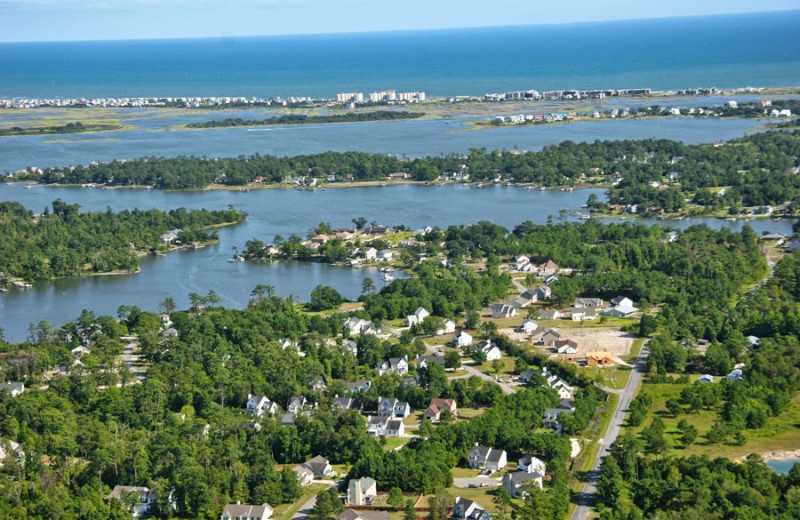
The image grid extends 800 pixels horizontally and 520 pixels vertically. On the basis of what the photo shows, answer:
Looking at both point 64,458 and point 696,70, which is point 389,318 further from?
point 696,70

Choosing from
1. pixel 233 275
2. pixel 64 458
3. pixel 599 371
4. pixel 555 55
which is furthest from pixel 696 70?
pixel 64 458

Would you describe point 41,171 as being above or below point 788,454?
above

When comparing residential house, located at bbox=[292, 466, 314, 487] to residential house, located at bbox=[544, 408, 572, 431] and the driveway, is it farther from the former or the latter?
residential house, located at bbox=[544, 408, 572, 431]

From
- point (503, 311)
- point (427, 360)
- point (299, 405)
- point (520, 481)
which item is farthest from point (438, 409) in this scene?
point (503, 311)

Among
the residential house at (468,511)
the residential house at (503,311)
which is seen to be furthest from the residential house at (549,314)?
the residential house at (468,511)

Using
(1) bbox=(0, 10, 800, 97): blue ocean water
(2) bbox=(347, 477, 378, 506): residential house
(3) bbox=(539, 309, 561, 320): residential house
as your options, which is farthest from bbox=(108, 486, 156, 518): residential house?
(1) bbox=(0, 10, 800, 97): blue ocean water

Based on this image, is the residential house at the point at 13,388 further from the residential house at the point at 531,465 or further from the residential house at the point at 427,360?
the residential house at the point at 531,465
